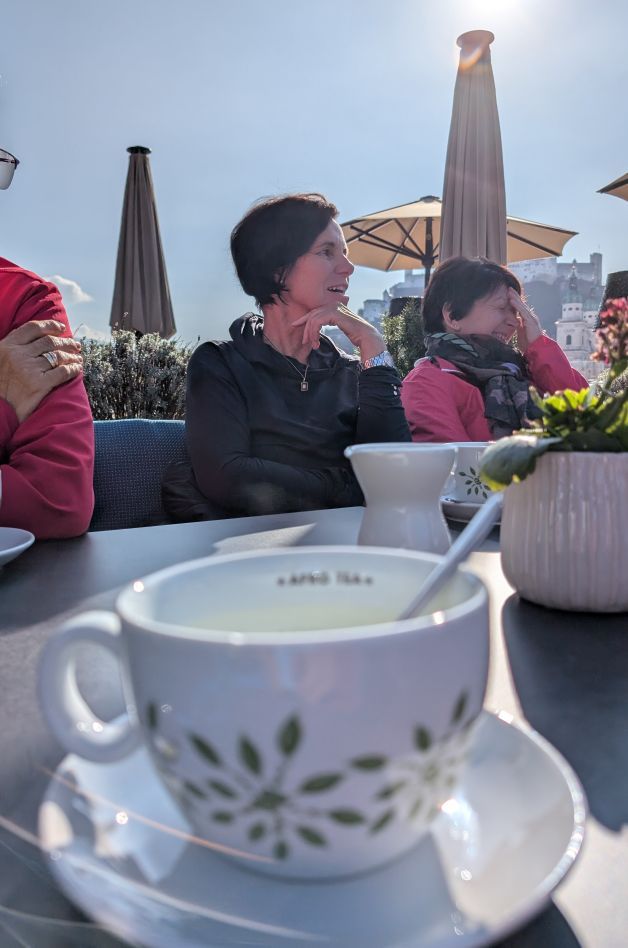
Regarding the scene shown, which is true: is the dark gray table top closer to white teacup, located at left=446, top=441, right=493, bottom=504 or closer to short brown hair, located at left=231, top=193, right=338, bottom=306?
white teacup, located at left=446, top=441, right=493, bottom=504

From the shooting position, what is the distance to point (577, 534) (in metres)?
0.71

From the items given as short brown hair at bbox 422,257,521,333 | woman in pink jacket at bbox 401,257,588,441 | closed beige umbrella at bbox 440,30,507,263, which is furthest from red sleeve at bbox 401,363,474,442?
closed beige umbrella at bbox 440,30,507,263

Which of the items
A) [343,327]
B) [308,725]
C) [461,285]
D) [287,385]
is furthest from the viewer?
[461,285]

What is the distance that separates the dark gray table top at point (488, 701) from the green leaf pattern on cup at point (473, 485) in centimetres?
15

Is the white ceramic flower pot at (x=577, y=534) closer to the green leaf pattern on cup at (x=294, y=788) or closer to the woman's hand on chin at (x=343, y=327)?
the green leaf pattern on cup at (x=294, y=788)

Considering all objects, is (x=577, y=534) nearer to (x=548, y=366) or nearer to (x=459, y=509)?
(x=459, y=509)

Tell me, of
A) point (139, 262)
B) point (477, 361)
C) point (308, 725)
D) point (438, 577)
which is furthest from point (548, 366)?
point (139, 262)

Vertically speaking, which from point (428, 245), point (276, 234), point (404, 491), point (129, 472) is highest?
point (428, 245)

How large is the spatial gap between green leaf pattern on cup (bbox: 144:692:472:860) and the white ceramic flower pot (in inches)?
17.2

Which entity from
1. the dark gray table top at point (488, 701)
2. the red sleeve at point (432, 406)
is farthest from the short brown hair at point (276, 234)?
the dark gray table top at point (488, 701)

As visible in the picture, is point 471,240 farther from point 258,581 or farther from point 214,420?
point 258,581

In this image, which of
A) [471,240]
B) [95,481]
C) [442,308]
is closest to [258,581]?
[95,481]

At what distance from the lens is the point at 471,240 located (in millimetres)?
5180

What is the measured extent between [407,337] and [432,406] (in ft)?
20.2
